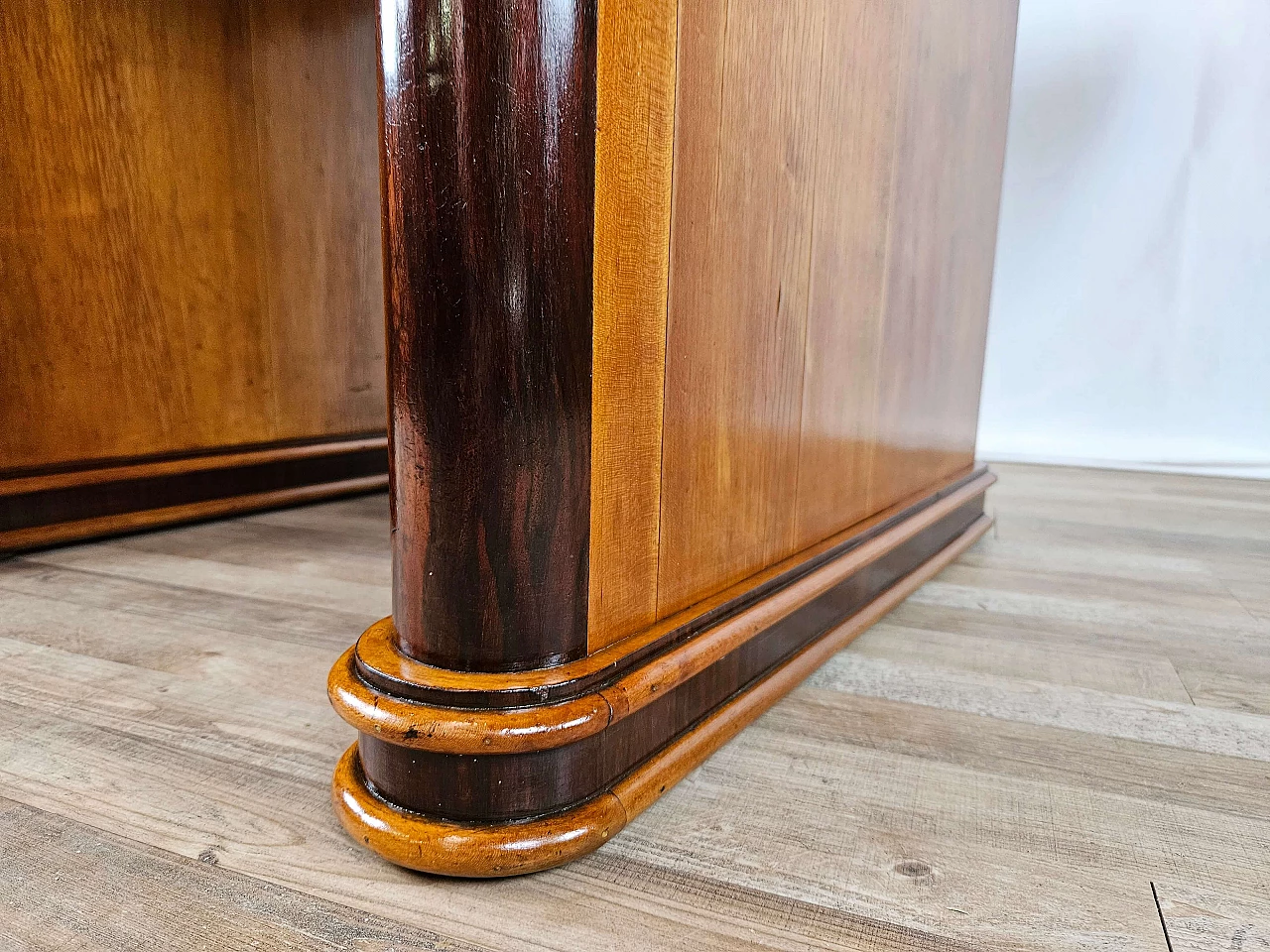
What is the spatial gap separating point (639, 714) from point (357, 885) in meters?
0.20

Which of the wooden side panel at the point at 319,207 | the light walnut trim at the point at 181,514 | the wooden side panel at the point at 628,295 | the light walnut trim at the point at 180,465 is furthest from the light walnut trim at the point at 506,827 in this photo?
the wooden side panel at the point at 319,207

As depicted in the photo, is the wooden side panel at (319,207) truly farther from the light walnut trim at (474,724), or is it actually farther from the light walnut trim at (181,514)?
the light walnut trim at (474,724)

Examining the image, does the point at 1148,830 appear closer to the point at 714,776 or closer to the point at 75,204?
the point at 714,776

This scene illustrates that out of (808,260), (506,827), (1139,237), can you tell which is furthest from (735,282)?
(1139,237)

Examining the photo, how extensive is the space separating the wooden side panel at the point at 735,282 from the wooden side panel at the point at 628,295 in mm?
18

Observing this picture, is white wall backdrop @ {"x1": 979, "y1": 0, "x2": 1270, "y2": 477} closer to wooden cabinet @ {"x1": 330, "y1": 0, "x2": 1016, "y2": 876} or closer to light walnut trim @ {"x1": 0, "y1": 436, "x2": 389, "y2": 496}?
light walnut trim @ {"x1": 0, "y1": 436, "x2": 389, "y2": 496}

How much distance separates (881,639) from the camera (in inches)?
39.0

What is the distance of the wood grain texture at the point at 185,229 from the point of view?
126cm

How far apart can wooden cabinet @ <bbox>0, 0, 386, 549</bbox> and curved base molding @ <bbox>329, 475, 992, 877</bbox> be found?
957 mm

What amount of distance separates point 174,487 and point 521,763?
111 centimetres

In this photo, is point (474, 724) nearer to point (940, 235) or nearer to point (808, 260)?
point (808, 260)

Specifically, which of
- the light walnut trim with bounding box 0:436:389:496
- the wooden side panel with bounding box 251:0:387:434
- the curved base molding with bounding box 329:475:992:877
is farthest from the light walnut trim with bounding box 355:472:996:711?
the wooden side panel with bounding box 251:0:387:434

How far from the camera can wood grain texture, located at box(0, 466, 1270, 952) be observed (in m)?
0.51

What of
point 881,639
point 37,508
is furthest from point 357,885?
point 37,508
